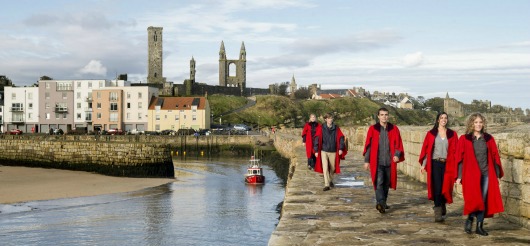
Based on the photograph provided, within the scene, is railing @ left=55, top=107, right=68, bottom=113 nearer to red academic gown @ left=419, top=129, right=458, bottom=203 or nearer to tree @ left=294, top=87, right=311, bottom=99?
tree @ left=294, top=87, right=311, bottom=99

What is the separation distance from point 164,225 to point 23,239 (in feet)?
12.3

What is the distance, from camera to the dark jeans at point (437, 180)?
8.79 m

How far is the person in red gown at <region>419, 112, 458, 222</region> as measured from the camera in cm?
871

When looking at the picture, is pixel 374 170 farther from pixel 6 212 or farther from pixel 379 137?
pixel 6 212

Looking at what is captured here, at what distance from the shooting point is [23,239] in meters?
14.8

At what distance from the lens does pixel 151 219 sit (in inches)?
719

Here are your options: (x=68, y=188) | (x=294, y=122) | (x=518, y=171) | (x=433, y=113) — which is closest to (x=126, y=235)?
(x=518, y=171)

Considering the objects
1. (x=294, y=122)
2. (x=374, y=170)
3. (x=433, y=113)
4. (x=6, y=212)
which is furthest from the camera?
(x=433, y=113)

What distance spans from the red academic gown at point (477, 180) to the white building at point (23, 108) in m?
93.8

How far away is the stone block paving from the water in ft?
12.4

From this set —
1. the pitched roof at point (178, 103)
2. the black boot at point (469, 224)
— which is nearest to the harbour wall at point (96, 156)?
the black boot at point (469, 224)

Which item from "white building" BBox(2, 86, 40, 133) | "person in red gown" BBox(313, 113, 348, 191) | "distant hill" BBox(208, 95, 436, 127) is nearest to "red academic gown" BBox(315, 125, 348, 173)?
"person in red gown" BBox(313, 113, 348, 191)

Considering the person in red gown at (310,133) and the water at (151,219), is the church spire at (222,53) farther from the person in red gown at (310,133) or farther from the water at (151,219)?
the person in red gown at (310,133)

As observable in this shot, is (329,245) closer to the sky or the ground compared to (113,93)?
closer to the ground
